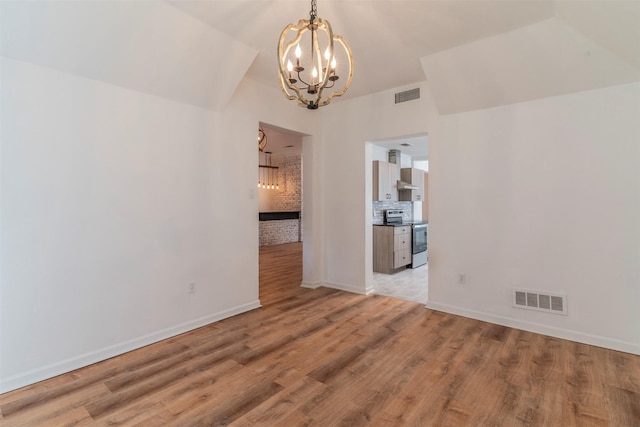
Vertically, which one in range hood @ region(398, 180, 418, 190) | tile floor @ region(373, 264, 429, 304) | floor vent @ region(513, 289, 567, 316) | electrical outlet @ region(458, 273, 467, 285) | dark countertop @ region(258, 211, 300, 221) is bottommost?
tile floor @ region(373, 264, 429, 304)

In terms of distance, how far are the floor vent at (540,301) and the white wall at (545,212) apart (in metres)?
0.06

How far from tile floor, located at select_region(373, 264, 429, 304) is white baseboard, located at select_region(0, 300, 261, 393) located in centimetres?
243

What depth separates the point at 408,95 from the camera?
13.2 ft

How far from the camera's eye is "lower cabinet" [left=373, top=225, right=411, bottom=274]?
5.69 metres

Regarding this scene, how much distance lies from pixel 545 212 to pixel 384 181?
324 cm

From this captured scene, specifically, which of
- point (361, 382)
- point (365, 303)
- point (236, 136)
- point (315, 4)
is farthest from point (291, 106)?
point (361, 382)

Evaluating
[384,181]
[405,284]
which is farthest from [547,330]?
[384,181]

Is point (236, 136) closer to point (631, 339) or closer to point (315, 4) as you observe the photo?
point (315, 4)

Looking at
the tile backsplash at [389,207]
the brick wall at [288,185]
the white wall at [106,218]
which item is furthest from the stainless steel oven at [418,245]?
the brick wall at [288,185]

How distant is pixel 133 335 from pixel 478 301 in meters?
3.71

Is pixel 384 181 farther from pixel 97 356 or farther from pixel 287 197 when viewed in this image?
pixel 287 197

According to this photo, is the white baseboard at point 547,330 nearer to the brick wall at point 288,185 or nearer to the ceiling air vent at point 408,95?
the ceiling air vent at point 408,95

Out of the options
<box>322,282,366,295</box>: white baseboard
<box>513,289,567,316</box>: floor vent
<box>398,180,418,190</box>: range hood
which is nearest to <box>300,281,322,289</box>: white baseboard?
<box>322,282,366,295</box>: white baseboard

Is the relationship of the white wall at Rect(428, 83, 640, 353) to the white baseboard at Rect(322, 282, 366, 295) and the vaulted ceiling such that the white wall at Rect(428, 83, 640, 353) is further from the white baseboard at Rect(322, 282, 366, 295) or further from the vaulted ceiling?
the white baseboard at Rect(322, 282, 366, 295)
